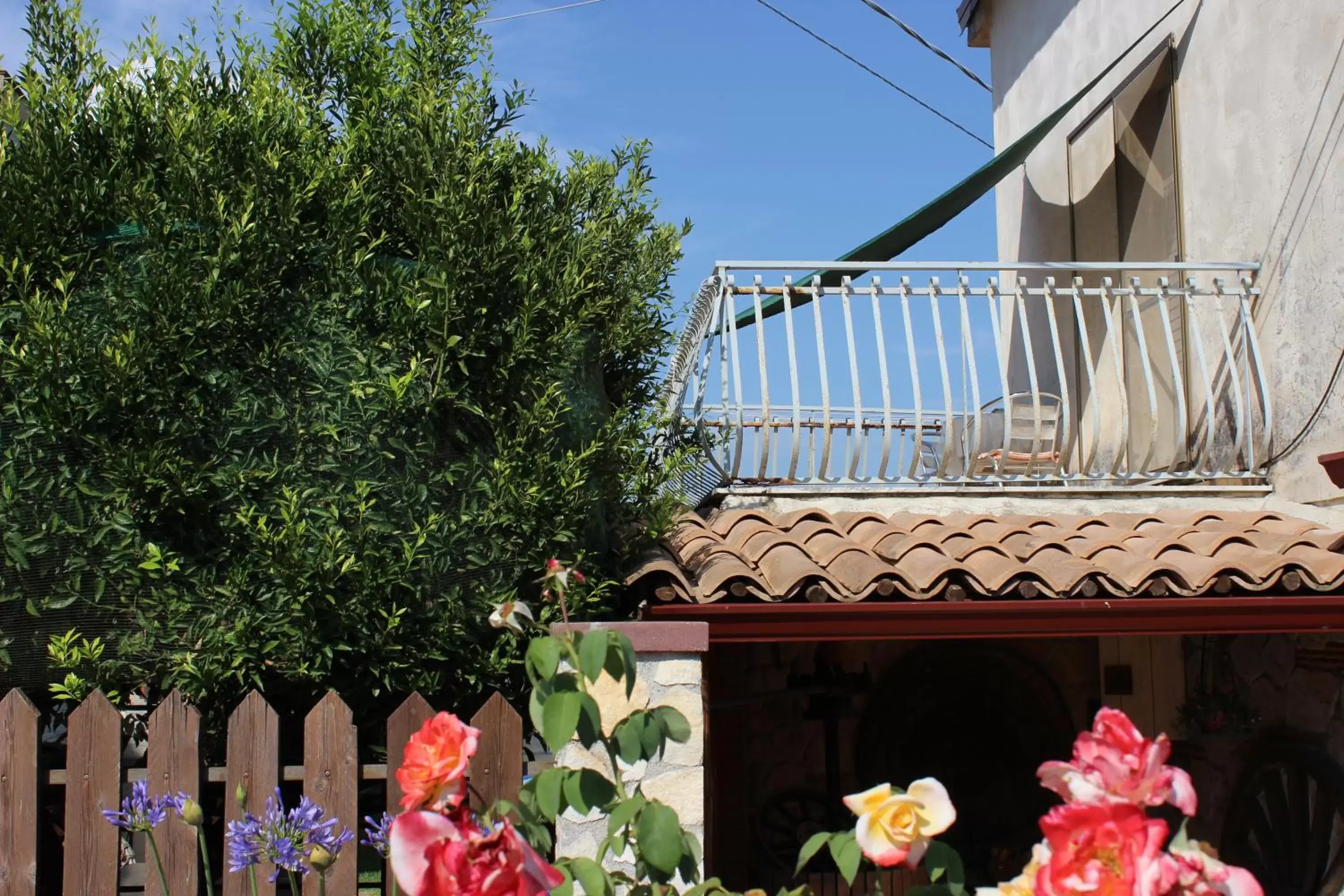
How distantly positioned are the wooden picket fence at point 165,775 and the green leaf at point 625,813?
154 centimetres

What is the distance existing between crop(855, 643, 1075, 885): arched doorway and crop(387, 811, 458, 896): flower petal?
5737 mm

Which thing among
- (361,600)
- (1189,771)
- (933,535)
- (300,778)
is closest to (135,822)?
(300,778)

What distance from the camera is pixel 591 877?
2.03 meters

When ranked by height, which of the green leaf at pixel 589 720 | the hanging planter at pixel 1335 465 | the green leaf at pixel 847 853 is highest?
the hanging planter at pixel 1335 465

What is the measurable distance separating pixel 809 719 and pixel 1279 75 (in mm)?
4023

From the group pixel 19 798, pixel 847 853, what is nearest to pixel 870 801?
pixel 847 853

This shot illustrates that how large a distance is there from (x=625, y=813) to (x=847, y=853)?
0.37 m

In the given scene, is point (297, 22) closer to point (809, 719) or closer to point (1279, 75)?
point (1279, 75)

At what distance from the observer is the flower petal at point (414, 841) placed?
1625 millimetres

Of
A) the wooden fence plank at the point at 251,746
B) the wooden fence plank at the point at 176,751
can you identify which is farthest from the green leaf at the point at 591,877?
the wooden fence plank at the point at 176,751

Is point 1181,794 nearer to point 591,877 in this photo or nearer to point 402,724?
point 591,877

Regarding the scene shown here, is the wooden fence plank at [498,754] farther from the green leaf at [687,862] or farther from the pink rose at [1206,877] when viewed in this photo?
the pink rose at [1206,877]

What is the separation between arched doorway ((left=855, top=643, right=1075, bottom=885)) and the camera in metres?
7.14

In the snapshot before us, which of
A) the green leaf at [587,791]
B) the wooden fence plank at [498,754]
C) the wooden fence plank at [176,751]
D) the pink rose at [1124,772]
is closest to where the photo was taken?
the pink rose at [1124,772]
